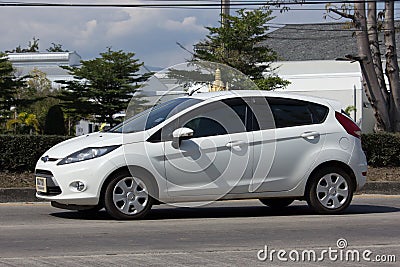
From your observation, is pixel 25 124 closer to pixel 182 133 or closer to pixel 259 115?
pixel 259 115

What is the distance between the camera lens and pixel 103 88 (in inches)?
1526

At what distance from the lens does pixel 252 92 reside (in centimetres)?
1115

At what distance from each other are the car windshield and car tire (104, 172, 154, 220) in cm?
74

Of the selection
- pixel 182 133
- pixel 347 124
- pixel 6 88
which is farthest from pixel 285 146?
pixel 6 88

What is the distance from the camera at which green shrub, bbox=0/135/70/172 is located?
15938 mm

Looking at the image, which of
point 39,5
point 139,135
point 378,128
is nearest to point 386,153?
point 378,128

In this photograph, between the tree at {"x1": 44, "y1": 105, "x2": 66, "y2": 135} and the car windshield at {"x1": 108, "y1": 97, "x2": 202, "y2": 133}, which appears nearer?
the car windshield at {"x1": 108, "y1": 97, "x2": 202, "y2": 133}

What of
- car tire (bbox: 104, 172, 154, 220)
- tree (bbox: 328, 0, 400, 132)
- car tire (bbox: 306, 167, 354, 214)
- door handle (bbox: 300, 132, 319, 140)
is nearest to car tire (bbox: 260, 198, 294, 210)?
car tire (bbox: 306, 167, 354, 214)

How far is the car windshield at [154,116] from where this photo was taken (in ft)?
34.9

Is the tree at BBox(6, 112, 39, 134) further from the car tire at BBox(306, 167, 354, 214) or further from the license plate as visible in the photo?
the car tire at BBox(306, 167, 354, 214)

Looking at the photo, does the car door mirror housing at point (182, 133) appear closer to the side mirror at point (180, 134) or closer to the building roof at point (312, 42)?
the side mirror at point (180, 134)

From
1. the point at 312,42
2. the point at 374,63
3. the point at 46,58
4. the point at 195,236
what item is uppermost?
the point at 312,42

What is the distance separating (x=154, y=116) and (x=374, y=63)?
13.0 metres

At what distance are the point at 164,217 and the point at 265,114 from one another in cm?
209
